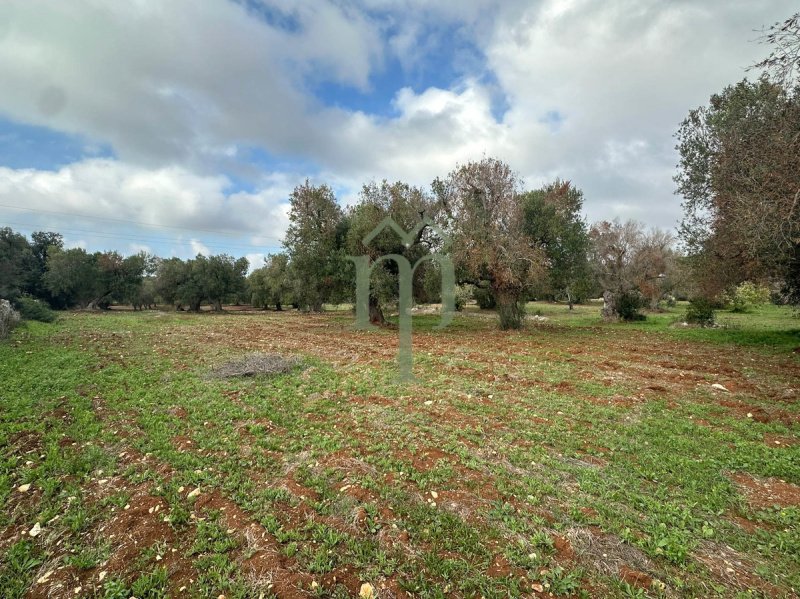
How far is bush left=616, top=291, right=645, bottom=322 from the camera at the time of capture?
25094 mm

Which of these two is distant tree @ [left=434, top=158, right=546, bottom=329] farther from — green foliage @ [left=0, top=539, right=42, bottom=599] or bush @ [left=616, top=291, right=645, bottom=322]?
green foliage @ [left=0, top=539, right=42, bottom=599]

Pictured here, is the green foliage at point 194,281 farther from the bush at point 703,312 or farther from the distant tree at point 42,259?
the bush at point 703,312

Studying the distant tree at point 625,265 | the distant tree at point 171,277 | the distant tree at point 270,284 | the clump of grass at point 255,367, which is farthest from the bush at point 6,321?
the distant tree at point 625,265

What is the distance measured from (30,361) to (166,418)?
797 centimetres

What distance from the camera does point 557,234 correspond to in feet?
59.0

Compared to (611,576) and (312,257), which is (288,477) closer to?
(611,576)

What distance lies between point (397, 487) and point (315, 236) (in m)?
19.2

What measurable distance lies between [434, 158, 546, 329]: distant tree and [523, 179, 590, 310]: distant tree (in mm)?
809

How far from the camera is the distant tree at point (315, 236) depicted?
69.6ft

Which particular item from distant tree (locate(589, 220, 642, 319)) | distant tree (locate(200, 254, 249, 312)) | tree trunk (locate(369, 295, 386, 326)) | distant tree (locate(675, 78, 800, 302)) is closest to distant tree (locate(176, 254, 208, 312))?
distant tree (locate(200, 254, 249, 312))

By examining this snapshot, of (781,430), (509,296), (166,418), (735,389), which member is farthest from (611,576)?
(509,296)

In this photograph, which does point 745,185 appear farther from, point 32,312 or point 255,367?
point 32,312

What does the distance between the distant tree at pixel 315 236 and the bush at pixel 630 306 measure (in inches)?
802

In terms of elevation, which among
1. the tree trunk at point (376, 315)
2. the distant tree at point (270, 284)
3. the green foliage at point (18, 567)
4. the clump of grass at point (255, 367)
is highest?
the distant tree at point (270, 284)
